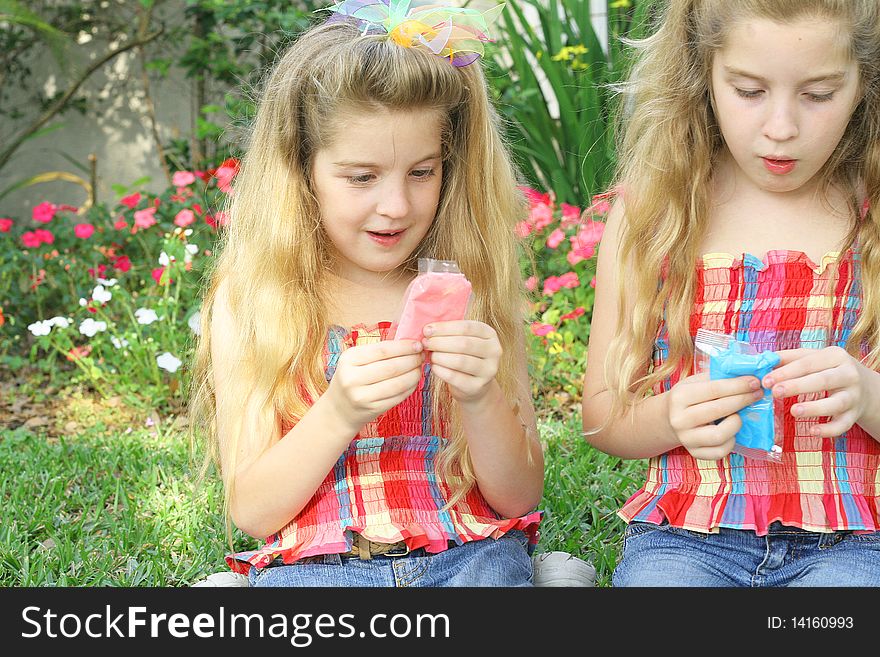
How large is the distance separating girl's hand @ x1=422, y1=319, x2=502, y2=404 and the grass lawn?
0.88 meters

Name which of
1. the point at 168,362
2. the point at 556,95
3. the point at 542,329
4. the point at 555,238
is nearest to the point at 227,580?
the point at 168,362

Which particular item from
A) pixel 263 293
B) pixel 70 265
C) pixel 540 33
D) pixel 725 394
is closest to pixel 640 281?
pixel 725 394

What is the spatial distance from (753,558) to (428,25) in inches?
51.5

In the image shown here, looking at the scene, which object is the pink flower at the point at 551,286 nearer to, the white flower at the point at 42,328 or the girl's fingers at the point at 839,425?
the white flower at the point at 42,328

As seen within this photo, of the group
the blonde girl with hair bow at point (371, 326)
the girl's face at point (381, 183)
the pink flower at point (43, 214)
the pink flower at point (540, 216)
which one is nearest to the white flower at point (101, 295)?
the pink flower at point (43, 214)

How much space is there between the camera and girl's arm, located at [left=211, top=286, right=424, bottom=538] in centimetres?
206

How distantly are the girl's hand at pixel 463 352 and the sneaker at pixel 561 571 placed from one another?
639 millimetres

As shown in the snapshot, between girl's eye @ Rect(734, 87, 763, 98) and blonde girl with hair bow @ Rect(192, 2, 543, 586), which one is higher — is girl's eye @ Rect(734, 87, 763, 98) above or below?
above

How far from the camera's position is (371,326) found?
95.9 inches

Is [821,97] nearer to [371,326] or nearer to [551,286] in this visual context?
[371,326]

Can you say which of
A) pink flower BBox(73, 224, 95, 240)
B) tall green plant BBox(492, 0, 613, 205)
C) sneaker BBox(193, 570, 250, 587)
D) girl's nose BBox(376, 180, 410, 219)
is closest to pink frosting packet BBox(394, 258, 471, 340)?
girl's nose BBox(376, 180, 410, 219)

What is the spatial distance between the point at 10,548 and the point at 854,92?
240cm

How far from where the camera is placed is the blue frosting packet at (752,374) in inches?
77.4

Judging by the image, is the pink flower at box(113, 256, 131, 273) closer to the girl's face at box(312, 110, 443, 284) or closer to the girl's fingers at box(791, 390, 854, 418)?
the girl's face at box(312, 110, 443, 284)
